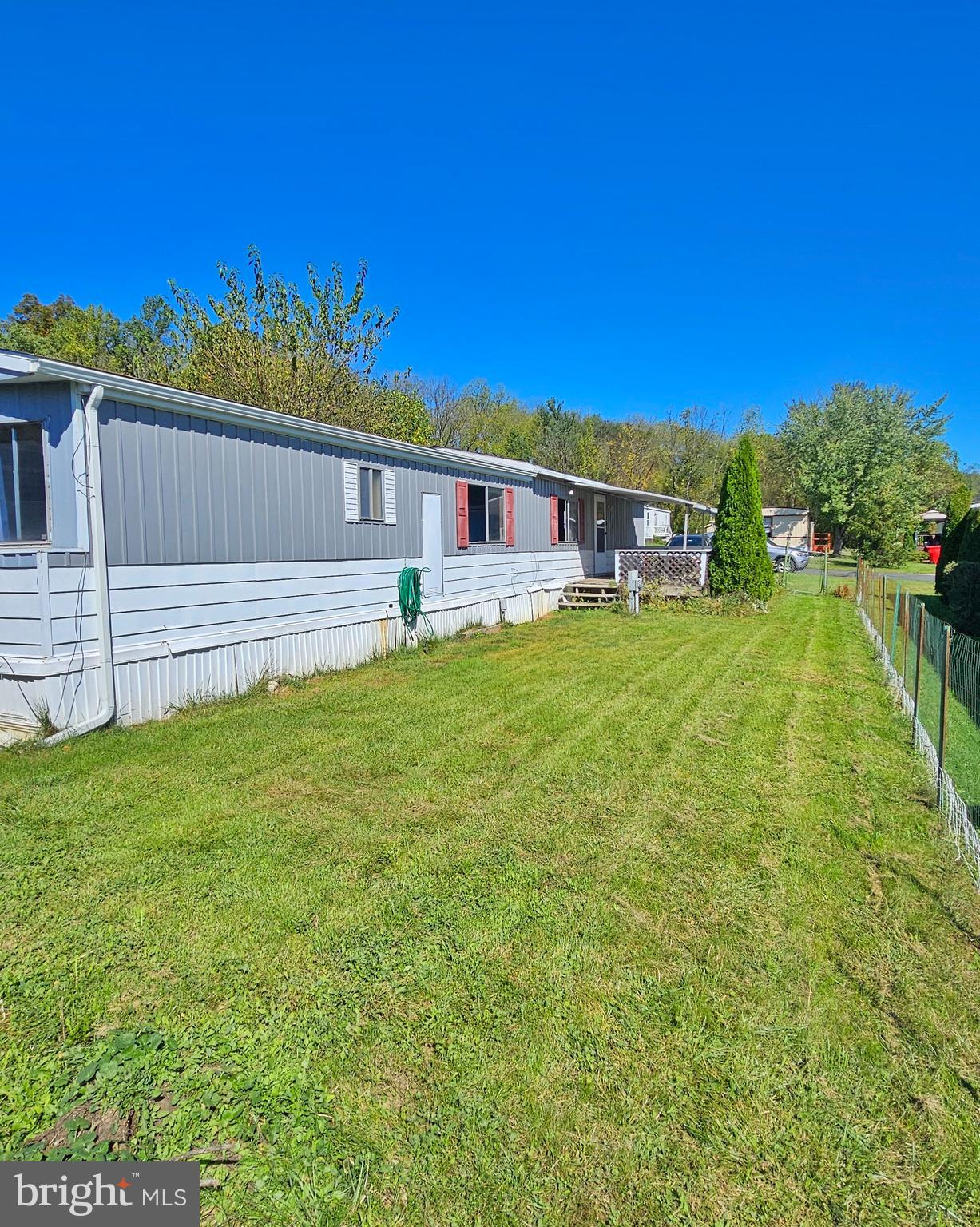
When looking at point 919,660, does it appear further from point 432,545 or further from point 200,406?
point 432,545

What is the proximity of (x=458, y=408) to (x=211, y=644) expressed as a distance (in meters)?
29.7

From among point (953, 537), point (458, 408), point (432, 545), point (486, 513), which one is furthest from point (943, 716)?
point (458, 408)

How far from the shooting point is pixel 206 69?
38.7ft

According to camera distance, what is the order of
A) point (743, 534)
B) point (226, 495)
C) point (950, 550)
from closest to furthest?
point (226, 495) → point (743, 534) → point (950, 550)

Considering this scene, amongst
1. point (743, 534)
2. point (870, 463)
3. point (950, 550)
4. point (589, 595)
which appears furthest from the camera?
point (870, 463)

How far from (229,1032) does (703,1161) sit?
1.55 metres

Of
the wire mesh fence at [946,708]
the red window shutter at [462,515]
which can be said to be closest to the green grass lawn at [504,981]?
the wire mesh fence at [946,708]

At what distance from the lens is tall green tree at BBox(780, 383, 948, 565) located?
93.0ft

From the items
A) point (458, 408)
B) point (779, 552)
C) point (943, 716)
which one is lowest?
point (943, 716)

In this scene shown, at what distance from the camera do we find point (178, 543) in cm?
683

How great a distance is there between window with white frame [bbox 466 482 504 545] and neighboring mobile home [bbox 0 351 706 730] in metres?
1.36

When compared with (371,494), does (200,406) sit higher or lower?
higher

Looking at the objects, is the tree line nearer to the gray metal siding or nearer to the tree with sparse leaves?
the tree with sparse leaves

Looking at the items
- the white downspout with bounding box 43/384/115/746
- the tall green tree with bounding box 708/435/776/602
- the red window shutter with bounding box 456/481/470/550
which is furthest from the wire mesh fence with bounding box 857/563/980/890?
the red window shutter with bounding box 456/481/470/550
